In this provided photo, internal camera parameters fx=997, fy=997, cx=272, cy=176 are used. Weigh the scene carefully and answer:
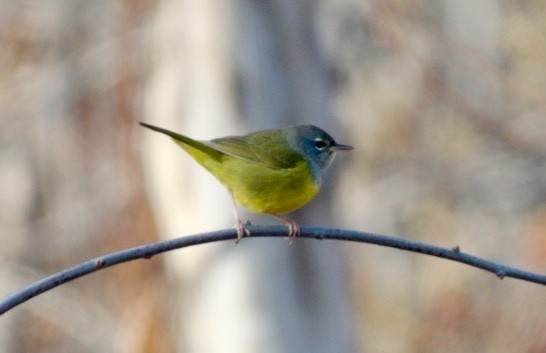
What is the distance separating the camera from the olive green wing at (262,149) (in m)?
3.72

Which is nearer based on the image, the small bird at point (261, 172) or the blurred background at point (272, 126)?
the small bird at point (261, 172)

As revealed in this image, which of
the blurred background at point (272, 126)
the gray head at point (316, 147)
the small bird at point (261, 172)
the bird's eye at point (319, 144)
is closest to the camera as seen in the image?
the small bird at point (261, 172)

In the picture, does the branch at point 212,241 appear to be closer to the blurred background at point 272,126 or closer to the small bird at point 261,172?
the small bird at point 261,172

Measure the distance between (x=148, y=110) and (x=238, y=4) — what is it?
950mm

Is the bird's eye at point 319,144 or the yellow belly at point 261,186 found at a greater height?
the bird's eye at point 319,144

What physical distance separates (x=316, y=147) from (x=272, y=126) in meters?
1.56

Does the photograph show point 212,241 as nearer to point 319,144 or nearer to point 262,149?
point 262,149

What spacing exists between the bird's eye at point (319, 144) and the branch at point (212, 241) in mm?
1547

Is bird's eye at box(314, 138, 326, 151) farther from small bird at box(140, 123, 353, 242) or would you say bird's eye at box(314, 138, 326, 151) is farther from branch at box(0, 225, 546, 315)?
branch at box(0, 225, 546, 315)

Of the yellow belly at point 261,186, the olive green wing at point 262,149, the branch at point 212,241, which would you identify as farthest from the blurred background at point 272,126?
the branch at point 212,241

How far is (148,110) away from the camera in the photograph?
625 cm

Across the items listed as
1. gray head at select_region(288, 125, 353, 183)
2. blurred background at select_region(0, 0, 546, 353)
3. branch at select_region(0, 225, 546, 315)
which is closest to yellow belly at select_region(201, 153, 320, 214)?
gray head at select_region(288, 125, 353, 183)

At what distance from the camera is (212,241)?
7.61ft

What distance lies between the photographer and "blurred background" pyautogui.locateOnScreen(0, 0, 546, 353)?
582 cm
